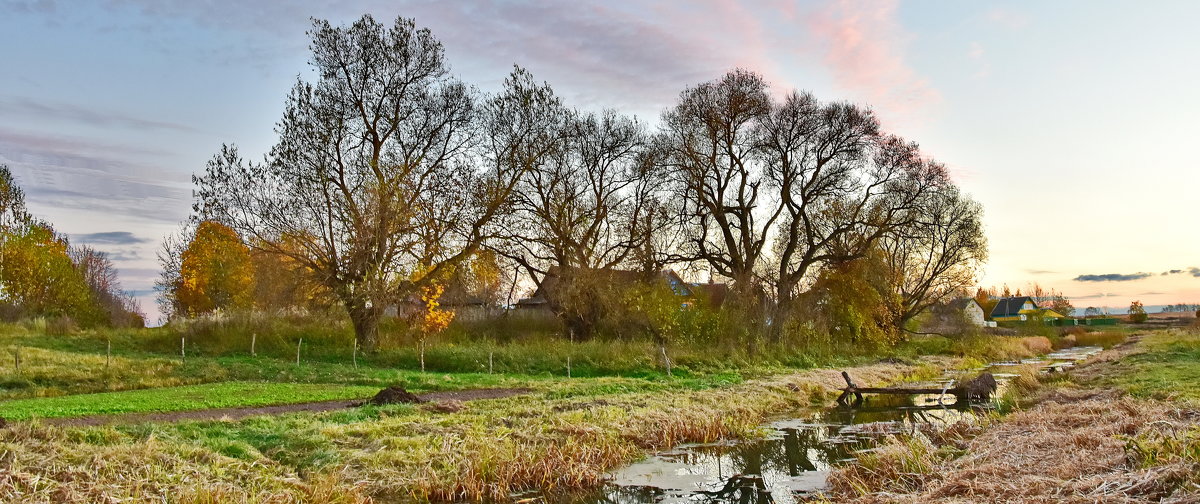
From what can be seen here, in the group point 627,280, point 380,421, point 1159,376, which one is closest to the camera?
point 380,421

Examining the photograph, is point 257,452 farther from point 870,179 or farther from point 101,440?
point 870,179

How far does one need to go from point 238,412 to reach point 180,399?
2978 mm

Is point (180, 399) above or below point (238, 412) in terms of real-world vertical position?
above

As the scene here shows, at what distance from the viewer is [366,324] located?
31.5 meters

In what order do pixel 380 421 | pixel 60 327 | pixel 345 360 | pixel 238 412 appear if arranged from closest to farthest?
pixel 380 421, pixel 238 412, pixel 345 360, pixel 60 327

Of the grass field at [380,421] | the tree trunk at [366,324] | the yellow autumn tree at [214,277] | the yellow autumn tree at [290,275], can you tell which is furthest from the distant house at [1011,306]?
→ the yellow autumn tree at [290,275]

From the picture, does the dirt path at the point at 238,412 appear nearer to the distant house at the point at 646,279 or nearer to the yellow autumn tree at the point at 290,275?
the yellow autumn tree at the point at 290,275

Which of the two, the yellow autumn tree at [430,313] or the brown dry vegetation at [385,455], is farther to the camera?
the yellow autumn tree at [430,313]

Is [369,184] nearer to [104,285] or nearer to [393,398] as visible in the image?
[393,398]

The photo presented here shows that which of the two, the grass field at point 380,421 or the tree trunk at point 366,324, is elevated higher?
the tree trunk at point 366,324

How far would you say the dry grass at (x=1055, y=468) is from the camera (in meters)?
6.31

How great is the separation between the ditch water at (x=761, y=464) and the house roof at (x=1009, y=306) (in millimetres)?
103984

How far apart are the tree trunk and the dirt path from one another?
43.0ft

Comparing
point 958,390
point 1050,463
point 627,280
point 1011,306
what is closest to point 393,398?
point 1050,463
